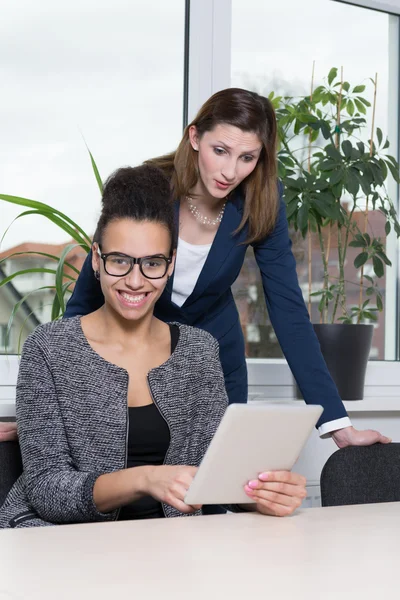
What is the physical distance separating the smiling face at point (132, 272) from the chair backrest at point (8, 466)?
0.33 meters

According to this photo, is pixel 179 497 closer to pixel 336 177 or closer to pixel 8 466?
pixel 8 466

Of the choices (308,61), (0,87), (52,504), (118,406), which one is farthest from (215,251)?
(308,61)

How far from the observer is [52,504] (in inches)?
52.9

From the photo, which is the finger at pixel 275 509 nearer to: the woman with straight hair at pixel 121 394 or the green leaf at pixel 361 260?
the woman with straight hair at pixel 121 394

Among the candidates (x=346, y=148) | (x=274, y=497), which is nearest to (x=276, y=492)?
(x=274, y=497)

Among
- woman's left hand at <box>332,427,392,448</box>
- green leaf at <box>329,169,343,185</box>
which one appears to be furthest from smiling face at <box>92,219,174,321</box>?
green leaf at <box>329,169,343,185</box>

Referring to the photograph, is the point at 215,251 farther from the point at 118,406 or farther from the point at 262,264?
the point at 118,406

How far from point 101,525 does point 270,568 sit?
29 cm

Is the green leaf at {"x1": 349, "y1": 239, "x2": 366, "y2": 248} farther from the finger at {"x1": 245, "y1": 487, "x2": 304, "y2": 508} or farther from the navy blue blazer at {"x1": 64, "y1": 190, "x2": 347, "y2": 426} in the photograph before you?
the finger at {"x1": 245, "y1": 487, "x2": 304, "y2": 508}

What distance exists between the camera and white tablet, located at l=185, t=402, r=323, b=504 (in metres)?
1.15

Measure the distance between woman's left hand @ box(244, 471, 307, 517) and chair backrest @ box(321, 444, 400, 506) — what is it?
28 cm

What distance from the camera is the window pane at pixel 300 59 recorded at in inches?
116

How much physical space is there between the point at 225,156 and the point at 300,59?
1409mm

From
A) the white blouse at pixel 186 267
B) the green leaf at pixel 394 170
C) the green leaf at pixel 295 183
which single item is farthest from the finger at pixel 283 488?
the green leaf at pixel 394 170
